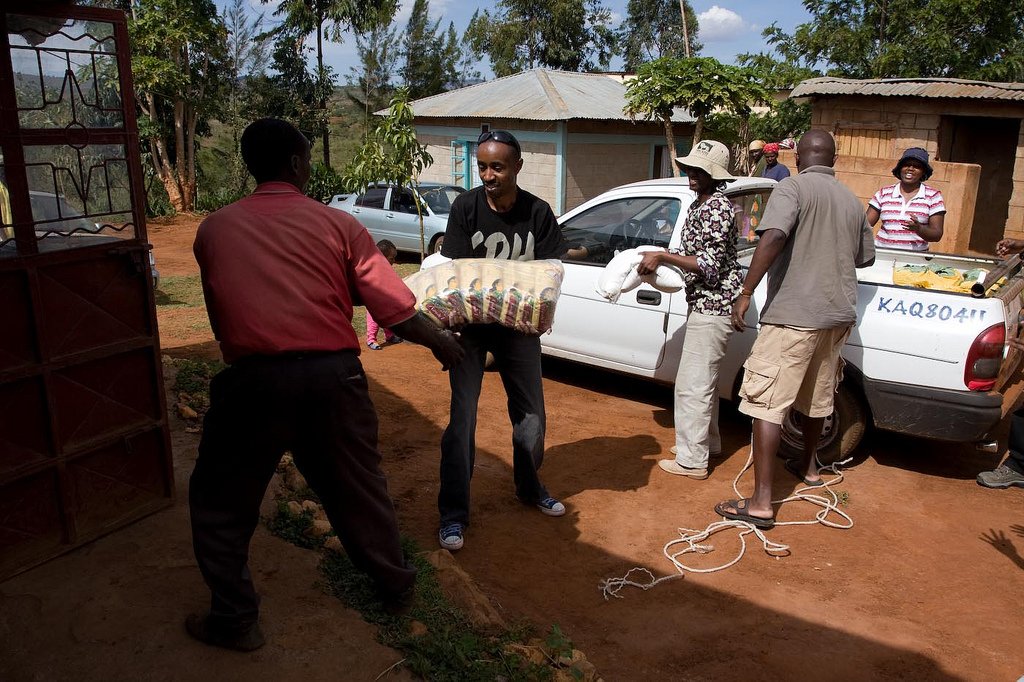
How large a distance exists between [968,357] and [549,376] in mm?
3432

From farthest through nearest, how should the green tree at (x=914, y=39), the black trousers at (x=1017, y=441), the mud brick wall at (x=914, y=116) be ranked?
the green tree at (x=914, y=39), the mud brick wall at (x=914, y=116), the black trousers at (x=1017, y=441)

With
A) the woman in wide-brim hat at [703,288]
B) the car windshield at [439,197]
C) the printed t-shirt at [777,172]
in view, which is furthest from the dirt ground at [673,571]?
the car windshield at [439,197]

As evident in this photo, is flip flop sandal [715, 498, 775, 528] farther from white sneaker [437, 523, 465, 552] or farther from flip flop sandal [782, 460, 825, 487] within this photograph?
white sneaker [437, 523, 465, 552]

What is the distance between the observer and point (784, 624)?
3418 mm

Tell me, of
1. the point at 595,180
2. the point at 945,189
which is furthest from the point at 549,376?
the point at 595,180

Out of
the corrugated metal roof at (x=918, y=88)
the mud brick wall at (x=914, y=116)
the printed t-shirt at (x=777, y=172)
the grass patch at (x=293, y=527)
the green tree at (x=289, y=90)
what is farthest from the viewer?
the green tree at (x=289, y=90)

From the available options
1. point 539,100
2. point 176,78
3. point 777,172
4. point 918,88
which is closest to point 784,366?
point 777,172

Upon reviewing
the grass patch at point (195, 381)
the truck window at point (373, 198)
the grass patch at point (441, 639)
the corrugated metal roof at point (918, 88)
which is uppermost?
the corrugated metal roof at point (918, 88)

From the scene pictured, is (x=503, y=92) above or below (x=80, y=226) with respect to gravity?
above

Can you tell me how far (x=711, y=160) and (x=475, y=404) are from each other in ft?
6.47

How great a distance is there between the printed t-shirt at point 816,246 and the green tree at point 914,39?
16032 millimetres

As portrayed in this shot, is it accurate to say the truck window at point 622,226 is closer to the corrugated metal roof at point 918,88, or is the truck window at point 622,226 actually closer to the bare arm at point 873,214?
the bare arm at point 873,214

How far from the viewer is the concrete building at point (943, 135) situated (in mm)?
11391

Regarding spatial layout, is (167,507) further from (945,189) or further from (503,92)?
(503,92)
